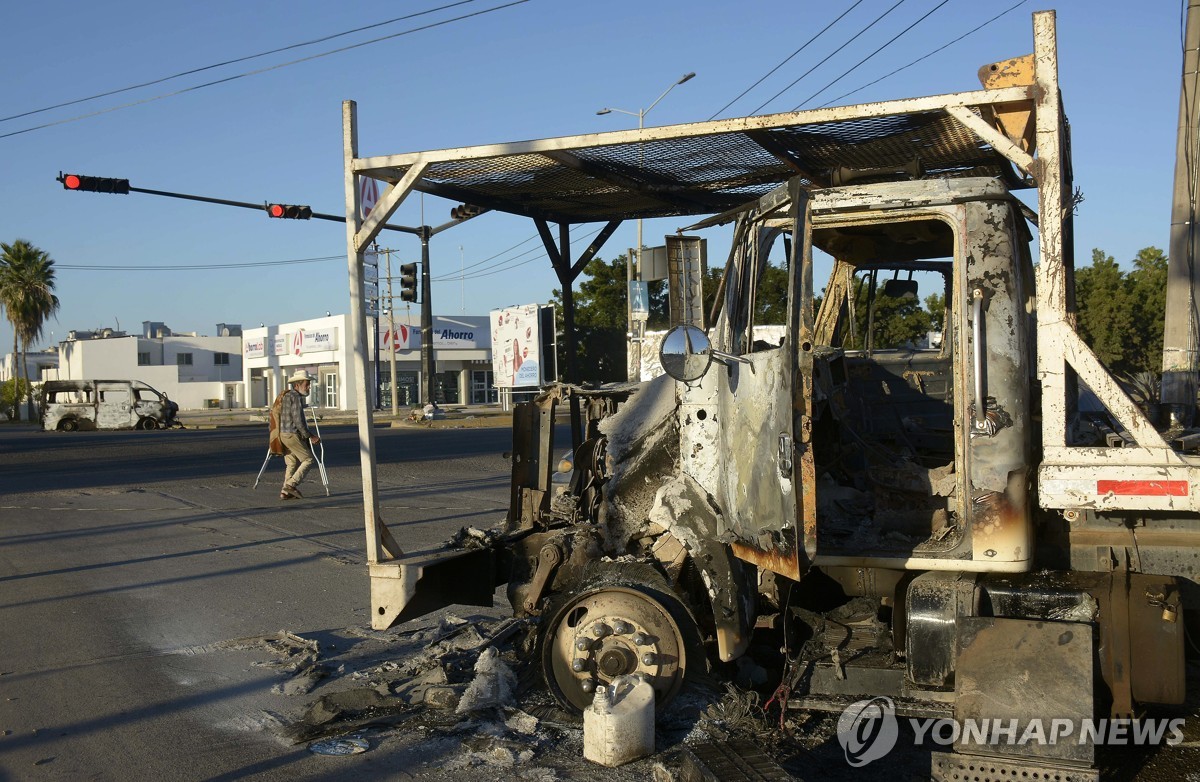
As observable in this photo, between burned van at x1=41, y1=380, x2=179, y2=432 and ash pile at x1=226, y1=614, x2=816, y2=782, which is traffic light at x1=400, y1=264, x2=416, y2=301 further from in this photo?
ash pile at x1=226, y1=614, x2=816, y2=782

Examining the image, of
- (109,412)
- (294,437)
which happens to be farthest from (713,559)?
(109,412)

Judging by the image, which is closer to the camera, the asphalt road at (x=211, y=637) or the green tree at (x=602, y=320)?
the asphalt road at (x=211, y=637)

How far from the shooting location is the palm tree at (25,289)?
5797 centimetres

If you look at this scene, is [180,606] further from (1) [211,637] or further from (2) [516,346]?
(2) [516,346]

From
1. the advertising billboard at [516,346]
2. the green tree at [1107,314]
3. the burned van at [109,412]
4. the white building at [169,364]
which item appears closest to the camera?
the green tree at [1107,314]

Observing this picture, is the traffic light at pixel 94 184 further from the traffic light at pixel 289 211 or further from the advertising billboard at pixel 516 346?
the advertising billboard at pixel 516 346

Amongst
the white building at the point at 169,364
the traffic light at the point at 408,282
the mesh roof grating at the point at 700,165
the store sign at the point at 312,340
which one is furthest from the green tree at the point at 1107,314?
the white building at the point at 169,364

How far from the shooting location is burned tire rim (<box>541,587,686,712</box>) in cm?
492

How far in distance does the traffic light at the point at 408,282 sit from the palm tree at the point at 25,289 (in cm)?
4167

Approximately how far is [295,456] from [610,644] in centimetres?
1115

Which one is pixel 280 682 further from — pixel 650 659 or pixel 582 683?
pixel 650 659

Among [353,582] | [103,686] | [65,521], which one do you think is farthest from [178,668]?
[65,521]

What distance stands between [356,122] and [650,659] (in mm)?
3379

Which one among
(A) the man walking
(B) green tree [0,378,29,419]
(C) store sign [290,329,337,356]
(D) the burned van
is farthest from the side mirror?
(B) green tree [0,378,29,419]
